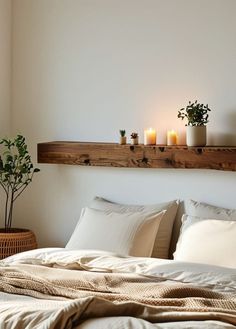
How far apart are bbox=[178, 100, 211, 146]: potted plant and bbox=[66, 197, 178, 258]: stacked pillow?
0.41 metres

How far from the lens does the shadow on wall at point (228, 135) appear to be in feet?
14.3

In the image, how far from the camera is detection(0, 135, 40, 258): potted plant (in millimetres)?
4711

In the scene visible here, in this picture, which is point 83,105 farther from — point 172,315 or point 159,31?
point 172,315

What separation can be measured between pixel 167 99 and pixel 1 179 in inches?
49.9

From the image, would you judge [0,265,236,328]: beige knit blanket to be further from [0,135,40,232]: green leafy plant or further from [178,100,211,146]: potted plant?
[0,135,40,232]: green leafy plant

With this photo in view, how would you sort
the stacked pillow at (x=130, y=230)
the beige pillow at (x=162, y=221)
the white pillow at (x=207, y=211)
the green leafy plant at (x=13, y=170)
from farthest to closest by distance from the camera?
the green leafy plant at (x=13, y=170), the beige pillow at (x=162, y=221), the stacked pillow at (x=130, y=230), the white pillow at (x=207, y=211)

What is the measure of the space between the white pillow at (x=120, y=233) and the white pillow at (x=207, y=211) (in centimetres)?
18

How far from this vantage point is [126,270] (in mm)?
3652

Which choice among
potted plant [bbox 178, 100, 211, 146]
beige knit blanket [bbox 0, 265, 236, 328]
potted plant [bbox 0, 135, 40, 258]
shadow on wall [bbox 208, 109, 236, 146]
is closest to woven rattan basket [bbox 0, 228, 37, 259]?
potted plant [bbox 0, 135, 40, 258]

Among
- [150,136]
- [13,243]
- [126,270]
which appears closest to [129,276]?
[126,270]

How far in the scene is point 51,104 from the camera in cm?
496

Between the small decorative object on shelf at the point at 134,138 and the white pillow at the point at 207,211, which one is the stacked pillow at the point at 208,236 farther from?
the small decorative object on shelf at the point at 134,138

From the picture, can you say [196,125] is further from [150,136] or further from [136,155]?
[136,155]

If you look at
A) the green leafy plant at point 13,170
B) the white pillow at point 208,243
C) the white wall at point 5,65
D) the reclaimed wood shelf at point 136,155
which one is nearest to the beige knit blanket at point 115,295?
the white pillow at point 208,243
